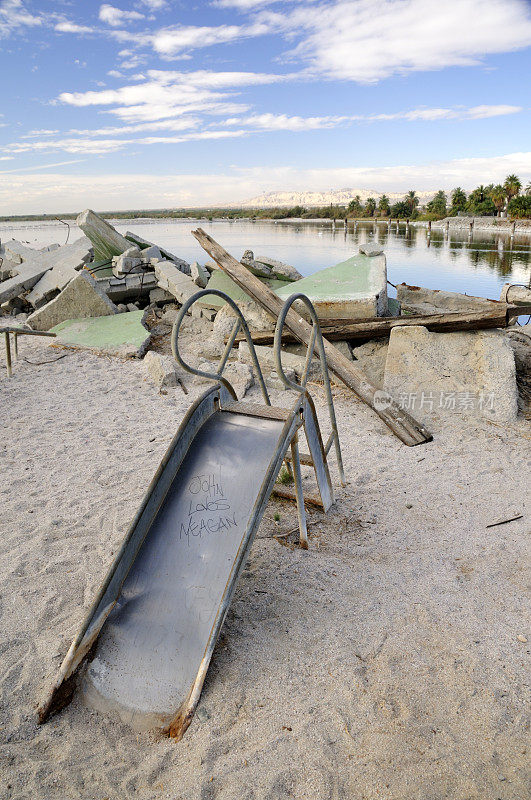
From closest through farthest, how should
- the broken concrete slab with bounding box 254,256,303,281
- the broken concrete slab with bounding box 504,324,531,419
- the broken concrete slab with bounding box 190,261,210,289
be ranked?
the broken concrete slab with bounding box 504,324,531,419 < the broken concrete slab with bounding box 190,261,210,289 < the broken concrete slab with bounding box 254,256,303,281

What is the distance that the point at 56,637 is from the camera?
107 inches

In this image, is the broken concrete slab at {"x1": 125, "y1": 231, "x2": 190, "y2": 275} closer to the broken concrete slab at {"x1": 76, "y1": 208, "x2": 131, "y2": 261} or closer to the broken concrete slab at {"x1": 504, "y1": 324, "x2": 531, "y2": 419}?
the broken concrete slab at {"x1": 76, "y1": 208, "x2": 131, "y2": 261}

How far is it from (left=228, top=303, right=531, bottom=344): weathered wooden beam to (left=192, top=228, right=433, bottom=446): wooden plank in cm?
44

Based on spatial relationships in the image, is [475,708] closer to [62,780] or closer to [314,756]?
[314,756]

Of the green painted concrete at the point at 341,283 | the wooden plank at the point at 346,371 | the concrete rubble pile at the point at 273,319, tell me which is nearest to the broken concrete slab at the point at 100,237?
the concrete rubble pile at the point at 273,319

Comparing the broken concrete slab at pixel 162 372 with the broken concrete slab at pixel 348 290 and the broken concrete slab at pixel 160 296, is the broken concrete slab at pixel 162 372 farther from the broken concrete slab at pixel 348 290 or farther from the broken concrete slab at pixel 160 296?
the broken concrete slab at pixel 160 296

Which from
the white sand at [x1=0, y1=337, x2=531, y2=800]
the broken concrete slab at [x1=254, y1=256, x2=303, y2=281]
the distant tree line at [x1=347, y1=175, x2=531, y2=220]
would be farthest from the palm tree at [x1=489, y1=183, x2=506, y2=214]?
the white sand at [x1=0, y1=337, x2=531, y2=800]

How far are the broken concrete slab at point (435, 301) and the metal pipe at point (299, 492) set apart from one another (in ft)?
19.4

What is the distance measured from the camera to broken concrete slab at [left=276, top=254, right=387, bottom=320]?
7281mm

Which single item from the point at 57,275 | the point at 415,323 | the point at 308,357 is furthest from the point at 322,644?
the point at 57,275

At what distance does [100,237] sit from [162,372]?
606 cm

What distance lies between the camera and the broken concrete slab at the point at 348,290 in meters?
7.28

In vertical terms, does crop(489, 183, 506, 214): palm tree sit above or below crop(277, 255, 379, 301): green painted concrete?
above

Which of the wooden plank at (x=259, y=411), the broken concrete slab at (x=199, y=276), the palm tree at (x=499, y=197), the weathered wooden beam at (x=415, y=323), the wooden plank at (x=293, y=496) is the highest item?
the palm tree at (x=499, y=197)
